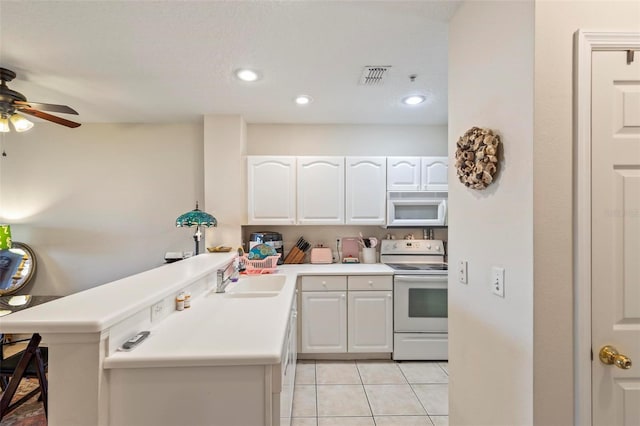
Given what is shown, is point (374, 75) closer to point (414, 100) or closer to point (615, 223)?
point (414, 100)

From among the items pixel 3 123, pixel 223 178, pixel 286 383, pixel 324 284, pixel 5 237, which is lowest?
pixel 286 383

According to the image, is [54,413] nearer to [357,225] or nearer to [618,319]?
[618,319]

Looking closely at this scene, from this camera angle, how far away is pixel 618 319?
98 centimetres

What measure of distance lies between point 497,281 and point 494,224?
0.24m

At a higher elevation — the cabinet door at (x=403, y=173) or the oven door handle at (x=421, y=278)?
the cabinet door at (x=403, y=173)

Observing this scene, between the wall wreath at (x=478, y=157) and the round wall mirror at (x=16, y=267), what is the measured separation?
4370 mm

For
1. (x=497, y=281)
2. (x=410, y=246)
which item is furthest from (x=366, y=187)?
(x=497, y=281)

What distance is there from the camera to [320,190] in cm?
305

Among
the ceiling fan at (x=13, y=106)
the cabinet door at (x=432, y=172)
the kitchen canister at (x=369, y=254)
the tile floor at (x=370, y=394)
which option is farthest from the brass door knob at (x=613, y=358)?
the ceiling fan at (x=13, y=106)

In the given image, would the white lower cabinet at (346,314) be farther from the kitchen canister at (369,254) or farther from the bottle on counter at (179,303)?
the bottle on counter at (179,303)

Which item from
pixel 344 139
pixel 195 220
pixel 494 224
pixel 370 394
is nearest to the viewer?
pixel 494 224

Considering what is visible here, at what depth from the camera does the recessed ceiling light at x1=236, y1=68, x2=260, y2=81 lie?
2.07m

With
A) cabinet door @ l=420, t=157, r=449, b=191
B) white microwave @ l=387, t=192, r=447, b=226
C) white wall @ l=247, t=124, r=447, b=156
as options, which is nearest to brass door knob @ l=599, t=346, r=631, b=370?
white microwave @ l=387, t=192, r=447, b=226

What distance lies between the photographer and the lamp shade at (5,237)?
2891 mm
